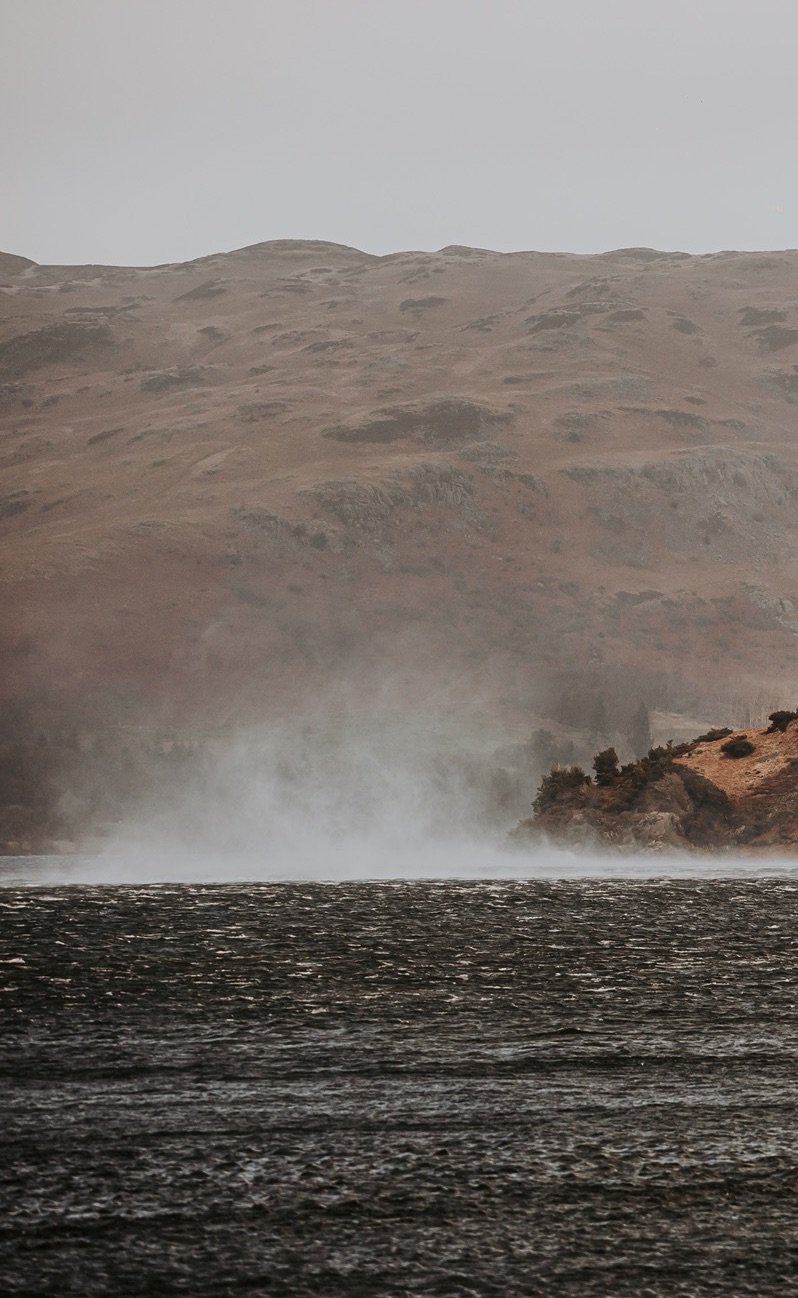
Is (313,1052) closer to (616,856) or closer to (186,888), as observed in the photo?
(186,888)

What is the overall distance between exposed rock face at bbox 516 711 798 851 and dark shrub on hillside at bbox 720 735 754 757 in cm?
12

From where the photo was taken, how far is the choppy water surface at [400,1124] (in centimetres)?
2270

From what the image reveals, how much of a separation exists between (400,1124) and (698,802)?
154003 mm

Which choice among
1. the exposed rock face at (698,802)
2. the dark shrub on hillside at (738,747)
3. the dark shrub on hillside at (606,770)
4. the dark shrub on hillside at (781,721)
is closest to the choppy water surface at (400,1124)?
the exposed rock face at (698,802)

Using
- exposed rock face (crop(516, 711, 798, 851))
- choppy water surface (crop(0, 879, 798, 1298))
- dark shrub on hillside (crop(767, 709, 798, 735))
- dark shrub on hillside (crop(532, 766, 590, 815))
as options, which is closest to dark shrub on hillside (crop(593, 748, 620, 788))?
exposed rock face (crop(516, 711, 798, 851))

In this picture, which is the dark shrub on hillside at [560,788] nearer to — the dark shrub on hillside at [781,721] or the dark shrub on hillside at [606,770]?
the dark shrub on hillside at [606,770]

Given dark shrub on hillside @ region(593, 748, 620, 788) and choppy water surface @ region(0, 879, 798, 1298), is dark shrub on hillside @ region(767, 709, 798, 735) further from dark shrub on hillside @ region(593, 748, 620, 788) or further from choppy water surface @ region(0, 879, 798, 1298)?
choppy water surface @ region(0, 879, 798, 1298)

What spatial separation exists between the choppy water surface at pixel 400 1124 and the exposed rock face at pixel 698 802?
11297cm

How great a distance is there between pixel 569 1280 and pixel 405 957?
46457 mm

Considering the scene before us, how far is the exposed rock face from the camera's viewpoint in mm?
178375

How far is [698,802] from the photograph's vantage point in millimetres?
181500

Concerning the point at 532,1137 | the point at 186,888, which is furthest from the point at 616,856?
the point at 532,1137

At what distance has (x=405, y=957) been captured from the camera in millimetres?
68125

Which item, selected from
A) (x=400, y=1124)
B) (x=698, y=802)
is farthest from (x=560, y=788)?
(x=400, y=1124)
